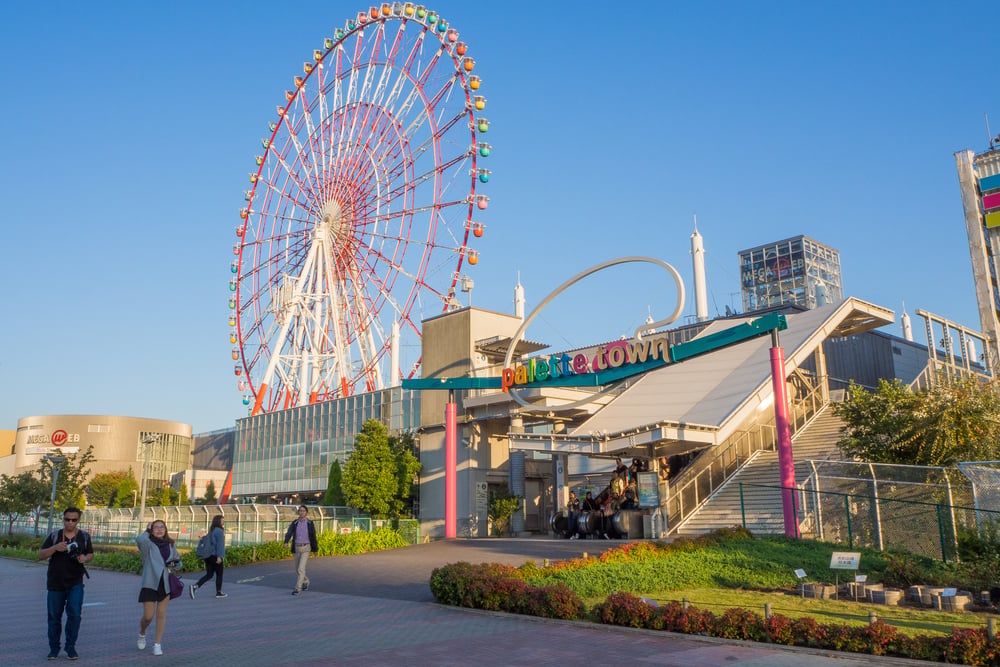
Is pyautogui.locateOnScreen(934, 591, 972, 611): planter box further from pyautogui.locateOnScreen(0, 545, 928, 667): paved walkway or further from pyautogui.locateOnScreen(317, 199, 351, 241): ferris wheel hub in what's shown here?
pyautogui.locateOnScreen(317, 199, 351, 241): ferris wheel hub

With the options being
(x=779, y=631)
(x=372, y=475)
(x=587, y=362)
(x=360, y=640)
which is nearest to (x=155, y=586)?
(x=360, y=640)

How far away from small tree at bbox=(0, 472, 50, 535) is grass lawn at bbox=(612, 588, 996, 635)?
4252cm

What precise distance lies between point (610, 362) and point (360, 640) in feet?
58.9

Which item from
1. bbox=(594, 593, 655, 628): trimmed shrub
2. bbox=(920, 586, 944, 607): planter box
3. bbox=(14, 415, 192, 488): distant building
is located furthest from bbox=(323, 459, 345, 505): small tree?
bbox=(14, 415, 192, 488): distant building

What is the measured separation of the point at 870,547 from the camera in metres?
16.5

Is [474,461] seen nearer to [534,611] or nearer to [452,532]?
[452,532]

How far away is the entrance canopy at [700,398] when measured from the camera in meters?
24.4

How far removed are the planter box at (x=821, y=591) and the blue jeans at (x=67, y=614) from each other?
10.4 metres

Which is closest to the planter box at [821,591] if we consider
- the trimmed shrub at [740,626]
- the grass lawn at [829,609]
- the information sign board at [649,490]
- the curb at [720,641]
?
the grass lawn at [829,609]

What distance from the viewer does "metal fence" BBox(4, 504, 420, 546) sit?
2734 cm

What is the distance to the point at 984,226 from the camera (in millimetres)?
38906

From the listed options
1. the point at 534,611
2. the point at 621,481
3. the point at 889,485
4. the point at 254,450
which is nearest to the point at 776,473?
the point at 621,481

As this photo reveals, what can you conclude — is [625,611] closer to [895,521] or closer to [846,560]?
[846,560]

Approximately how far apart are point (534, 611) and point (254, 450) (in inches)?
1733
